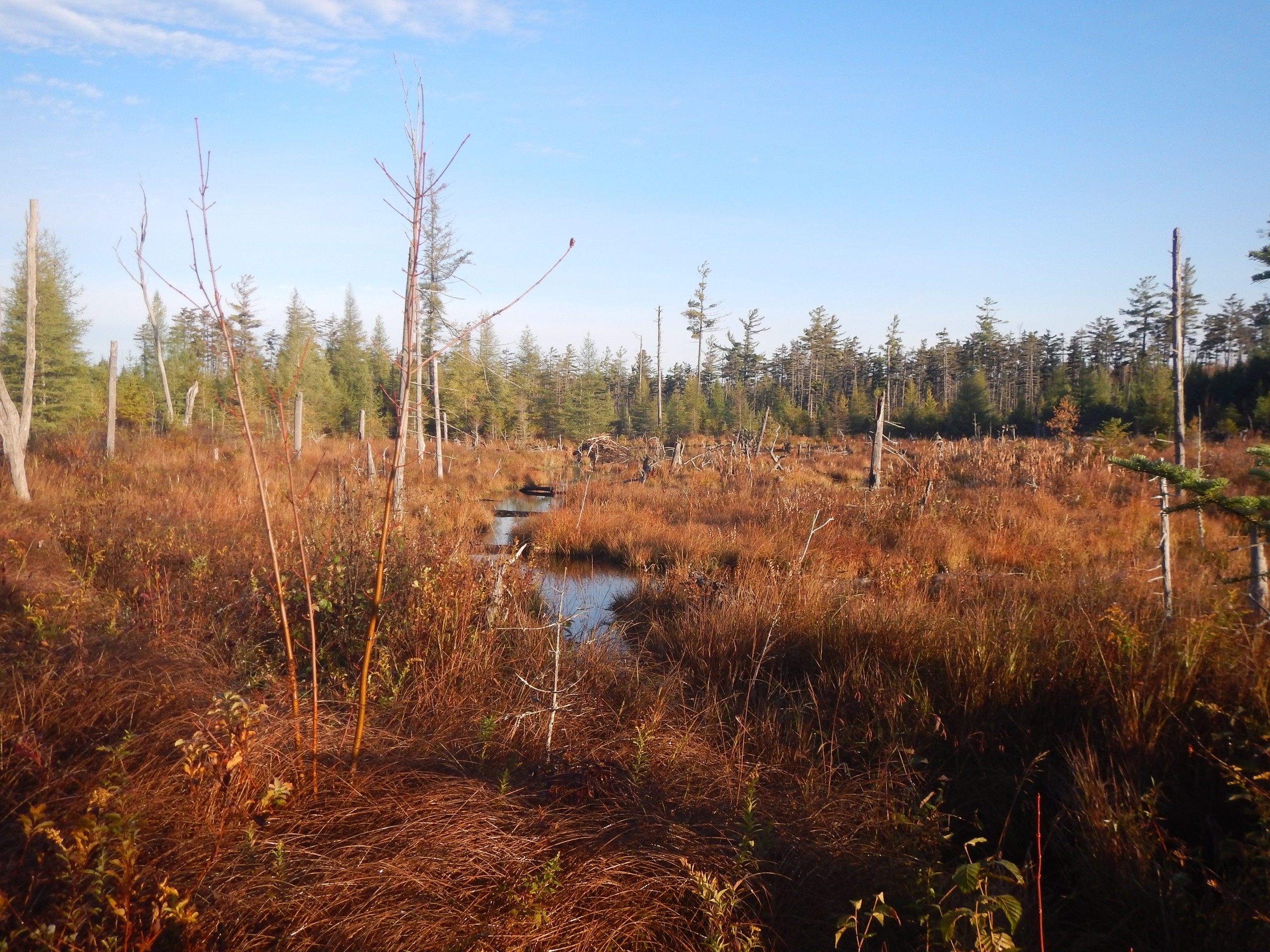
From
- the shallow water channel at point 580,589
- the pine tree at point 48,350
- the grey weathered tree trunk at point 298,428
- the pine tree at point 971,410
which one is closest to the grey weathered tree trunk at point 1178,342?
the shallow water channel at point 580,589

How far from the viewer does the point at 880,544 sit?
428 inches

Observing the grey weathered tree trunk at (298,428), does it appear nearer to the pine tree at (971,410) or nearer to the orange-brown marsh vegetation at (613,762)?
the orange-brown marsh vegetation at (613,762)

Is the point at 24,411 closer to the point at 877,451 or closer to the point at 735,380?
the point at 877,451

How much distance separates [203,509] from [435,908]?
9.61m

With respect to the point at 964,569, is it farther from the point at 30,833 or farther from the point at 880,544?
→ the point at 30,833

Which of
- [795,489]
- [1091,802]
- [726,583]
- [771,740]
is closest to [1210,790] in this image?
[1091,802]

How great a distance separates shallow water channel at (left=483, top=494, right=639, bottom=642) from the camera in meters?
6.20

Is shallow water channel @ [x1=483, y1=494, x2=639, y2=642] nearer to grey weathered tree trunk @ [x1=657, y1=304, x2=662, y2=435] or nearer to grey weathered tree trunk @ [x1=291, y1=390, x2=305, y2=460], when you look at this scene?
grey weathered tree trunk @ [x1=291, y1=390, x2=305, y2=460]

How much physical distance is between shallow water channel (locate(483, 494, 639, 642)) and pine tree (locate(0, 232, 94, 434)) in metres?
19.2

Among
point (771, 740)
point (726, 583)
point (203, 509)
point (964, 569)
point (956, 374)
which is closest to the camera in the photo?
point (771, 740)

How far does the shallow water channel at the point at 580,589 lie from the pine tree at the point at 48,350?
19204 mm

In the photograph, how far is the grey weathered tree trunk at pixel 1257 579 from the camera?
12.6 ft

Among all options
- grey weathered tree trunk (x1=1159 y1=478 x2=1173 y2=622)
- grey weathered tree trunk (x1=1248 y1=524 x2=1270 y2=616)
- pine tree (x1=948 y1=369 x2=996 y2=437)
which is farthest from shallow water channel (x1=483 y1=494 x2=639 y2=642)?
pine tree (x1=948 y1=369 x2=996 y2=437)

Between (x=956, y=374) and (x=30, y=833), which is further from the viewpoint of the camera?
(x=956, y=374)
